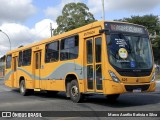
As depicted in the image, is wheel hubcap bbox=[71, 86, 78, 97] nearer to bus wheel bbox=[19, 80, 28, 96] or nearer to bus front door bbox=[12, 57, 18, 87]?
bus wheel bbox=[19, 80, 28, 96]

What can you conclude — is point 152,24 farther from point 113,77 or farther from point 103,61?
point 113,77

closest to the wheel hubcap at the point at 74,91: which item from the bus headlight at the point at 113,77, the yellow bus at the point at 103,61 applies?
the yellow bus at the point at 103,61

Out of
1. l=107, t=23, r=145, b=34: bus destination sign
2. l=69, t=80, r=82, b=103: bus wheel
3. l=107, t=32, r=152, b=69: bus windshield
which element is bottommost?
l=69, t=80, r=82, b=103: bus wheel

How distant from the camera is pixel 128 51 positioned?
13016 millimetres

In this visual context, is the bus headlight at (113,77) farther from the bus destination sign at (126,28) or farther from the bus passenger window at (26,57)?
the bus passenger window at (26,57)

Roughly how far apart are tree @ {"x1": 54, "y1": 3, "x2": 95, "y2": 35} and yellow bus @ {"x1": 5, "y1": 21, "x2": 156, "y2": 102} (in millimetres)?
42883

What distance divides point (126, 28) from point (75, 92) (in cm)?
341

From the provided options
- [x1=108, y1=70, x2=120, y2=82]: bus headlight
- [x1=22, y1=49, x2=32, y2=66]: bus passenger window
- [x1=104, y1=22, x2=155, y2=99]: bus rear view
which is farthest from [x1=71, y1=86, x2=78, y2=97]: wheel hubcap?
[x1=22, y1=49, x2=32, y2=66]: bus passenger window

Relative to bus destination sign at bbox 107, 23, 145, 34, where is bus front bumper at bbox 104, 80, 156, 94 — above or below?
below

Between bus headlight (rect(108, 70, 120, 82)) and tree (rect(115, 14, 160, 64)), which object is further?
tree (rect(115, 14, 160, 64))

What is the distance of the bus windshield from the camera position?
501 inches

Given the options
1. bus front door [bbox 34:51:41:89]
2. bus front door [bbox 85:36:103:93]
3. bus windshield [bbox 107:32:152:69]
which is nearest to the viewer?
bus windshield [bbox 107:32:152:69]

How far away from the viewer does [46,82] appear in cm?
1761

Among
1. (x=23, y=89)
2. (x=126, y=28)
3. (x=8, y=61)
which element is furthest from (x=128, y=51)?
(x=8, y=61)
